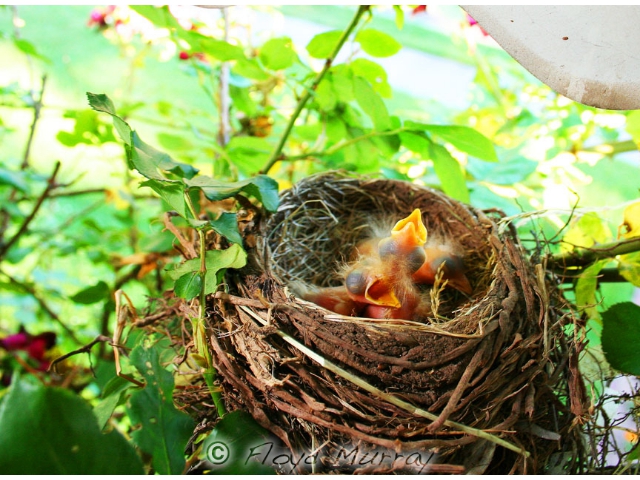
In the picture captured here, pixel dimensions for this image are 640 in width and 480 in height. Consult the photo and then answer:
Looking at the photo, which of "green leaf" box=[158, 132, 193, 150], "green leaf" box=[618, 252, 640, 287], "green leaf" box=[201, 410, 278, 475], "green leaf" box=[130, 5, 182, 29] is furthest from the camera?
"green leaf" box=[158, 132, 193, 150]

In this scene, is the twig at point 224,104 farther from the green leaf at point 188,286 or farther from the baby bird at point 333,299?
the green leaf at point 188,286

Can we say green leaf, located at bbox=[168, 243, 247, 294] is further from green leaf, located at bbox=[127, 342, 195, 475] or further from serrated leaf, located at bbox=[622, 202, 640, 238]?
serrated leaf, located at bbox=[622, 202, 640, 238]

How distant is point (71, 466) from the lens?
35cm

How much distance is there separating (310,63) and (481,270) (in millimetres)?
693

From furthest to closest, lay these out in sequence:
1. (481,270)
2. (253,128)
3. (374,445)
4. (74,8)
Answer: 1. (74,8)
2. (253,128)
3. (481,270)
4. (374,445)

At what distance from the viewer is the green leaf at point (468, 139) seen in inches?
31.2

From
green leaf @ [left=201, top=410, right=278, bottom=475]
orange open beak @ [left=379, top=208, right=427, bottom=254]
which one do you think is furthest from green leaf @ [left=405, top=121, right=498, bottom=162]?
green leaf @ [left=201, top=410, right=278, bottom=475]

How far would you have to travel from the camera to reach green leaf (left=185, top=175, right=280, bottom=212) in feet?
2.06

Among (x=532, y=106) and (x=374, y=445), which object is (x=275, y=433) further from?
(x=532, y=106)

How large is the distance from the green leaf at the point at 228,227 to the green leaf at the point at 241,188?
0.03m

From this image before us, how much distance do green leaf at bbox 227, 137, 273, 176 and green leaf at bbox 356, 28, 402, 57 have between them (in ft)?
0.80

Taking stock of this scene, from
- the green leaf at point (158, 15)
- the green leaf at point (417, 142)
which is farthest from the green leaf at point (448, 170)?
the green leaf at point (158, 15)

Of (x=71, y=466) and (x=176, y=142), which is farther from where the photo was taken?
(x=176, y=142)

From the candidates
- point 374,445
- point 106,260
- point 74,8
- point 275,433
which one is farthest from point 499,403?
point 74,8
